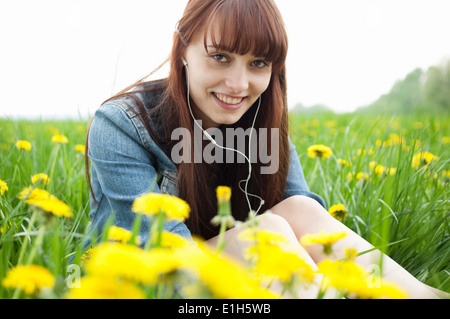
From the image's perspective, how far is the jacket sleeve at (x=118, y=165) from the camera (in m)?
1.11

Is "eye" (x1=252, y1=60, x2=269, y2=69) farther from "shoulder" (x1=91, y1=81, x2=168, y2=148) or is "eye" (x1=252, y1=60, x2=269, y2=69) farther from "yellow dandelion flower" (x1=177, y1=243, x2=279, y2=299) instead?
"yellow dandelion flower" (x1=177, y1=243, x2=279, y2=299)

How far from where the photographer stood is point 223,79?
123cm

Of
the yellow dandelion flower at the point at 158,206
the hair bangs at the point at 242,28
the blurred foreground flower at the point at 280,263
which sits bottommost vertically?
the blurred foreground flower at the point at 280,263

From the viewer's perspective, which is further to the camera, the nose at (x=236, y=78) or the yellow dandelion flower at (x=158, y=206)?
the nose at (x=236, y=78)

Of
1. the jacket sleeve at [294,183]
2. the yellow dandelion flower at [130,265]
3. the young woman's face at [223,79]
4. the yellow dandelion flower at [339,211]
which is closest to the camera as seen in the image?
the yellow dandelion flower at [130,265]

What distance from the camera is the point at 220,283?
1.31ft

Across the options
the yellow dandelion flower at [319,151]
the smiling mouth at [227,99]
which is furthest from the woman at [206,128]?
the yellow dandelion flower at [319,151]

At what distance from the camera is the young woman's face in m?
1.21

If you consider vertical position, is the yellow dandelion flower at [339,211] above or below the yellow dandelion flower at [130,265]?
below

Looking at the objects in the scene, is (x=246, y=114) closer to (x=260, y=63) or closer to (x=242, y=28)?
(x=260, y=63)

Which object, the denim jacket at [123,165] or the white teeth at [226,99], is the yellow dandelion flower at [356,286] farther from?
the white teeth at [226,99]

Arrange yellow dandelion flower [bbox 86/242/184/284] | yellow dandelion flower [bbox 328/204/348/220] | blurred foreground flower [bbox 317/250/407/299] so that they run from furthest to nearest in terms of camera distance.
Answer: yellow dandelion flower [bbox 328/204/348/220], blurred foreground flower [bbox 317/250/407/299], yellow dandelion flower [bbox 86/242/184/284]

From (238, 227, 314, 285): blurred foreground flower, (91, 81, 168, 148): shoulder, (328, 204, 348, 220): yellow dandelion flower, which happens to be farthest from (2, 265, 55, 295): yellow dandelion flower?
(328, 204, 348, 220): yellow dandelion flower
